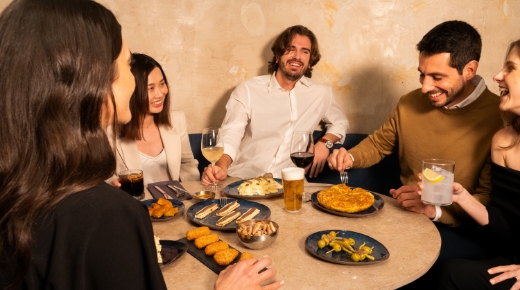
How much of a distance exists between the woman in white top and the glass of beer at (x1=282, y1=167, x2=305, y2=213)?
43.9 inches

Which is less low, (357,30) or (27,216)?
(357,30)

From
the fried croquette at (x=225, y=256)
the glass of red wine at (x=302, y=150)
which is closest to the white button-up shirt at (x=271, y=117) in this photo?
the glass of red wine at (x=302, y=150)

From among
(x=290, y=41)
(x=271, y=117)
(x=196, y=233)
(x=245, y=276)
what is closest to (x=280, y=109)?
(x=271, y=117)

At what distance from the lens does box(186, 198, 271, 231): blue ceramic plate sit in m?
1.64

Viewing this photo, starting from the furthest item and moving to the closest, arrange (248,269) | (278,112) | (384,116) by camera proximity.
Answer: (384,116), (278,112), (248,269)

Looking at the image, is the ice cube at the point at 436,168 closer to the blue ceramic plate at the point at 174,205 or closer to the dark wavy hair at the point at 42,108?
the blue ceramic plate at the point at 174,205

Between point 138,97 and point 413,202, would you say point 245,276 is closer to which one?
point 413,202

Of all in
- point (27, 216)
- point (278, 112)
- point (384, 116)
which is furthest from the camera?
point (384, 116)

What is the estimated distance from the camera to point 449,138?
2.37 metres

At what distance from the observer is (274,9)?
11.3 feet

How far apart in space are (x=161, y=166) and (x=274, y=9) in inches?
60.7

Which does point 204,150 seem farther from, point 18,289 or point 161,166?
point 18,289

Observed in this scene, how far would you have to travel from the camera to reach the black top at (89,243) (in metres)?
0.88

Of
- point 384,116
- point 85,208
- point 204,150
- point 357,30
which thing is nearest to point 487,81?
point 384,116
